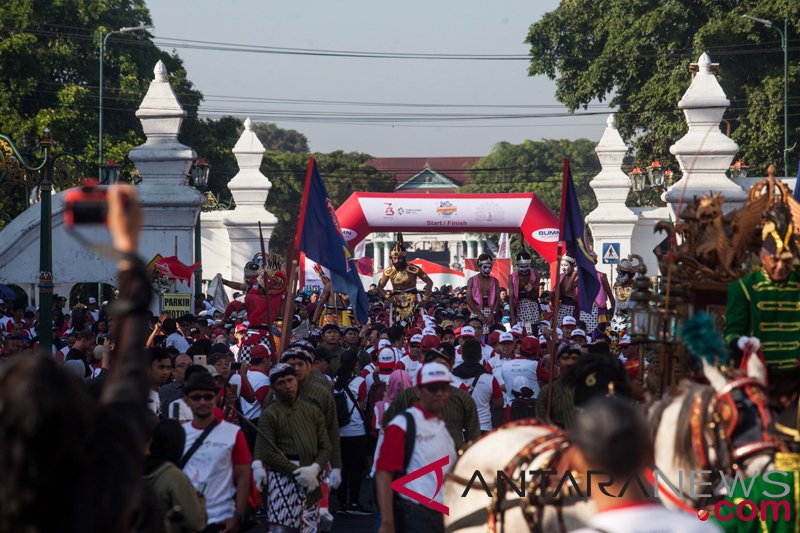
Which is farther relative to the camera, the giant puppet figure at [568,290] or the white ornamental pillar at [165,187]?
the white ornamental pillar at [165,187]

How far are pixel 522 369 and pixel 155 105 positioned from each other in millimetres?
12686

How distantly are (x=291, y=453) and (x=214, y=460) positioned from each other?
1473 mm

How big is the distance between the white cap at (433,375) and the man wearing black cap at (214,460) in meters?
1.20

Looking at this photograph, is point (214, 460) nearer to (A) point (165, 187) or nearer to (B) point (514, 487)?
(B) point (514, 487)

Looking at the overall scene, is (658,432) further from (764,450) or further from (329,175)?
(329,175)

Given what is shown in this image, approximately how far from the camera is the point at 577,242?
12422 mm

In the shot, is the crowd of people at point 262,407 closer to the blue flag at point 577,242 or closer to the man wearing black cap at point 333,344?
the man wearing black cap at point 333,344

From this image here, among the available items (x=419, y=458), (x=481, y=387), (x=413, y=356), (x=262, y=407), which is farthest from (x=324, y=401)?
(x=413, y=356)

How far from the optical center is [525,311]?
1925 centimetres

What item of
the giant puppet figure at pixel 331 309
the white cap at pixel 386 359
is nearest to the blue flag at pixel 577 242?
the white cap at pixel 386 359

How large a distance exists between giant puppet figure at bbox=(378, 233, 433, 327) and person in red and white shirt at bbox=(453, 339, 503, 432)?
805cm

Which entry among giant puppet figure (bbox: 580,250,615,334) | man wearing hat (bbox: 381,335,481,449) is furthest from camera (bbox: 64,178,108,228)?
giant puppet figure (bbox: 580,250,615,334)

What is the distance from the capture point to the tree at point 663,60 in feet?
136

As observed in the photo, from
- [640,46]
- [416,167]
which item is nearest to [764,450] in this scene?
[640,46]
